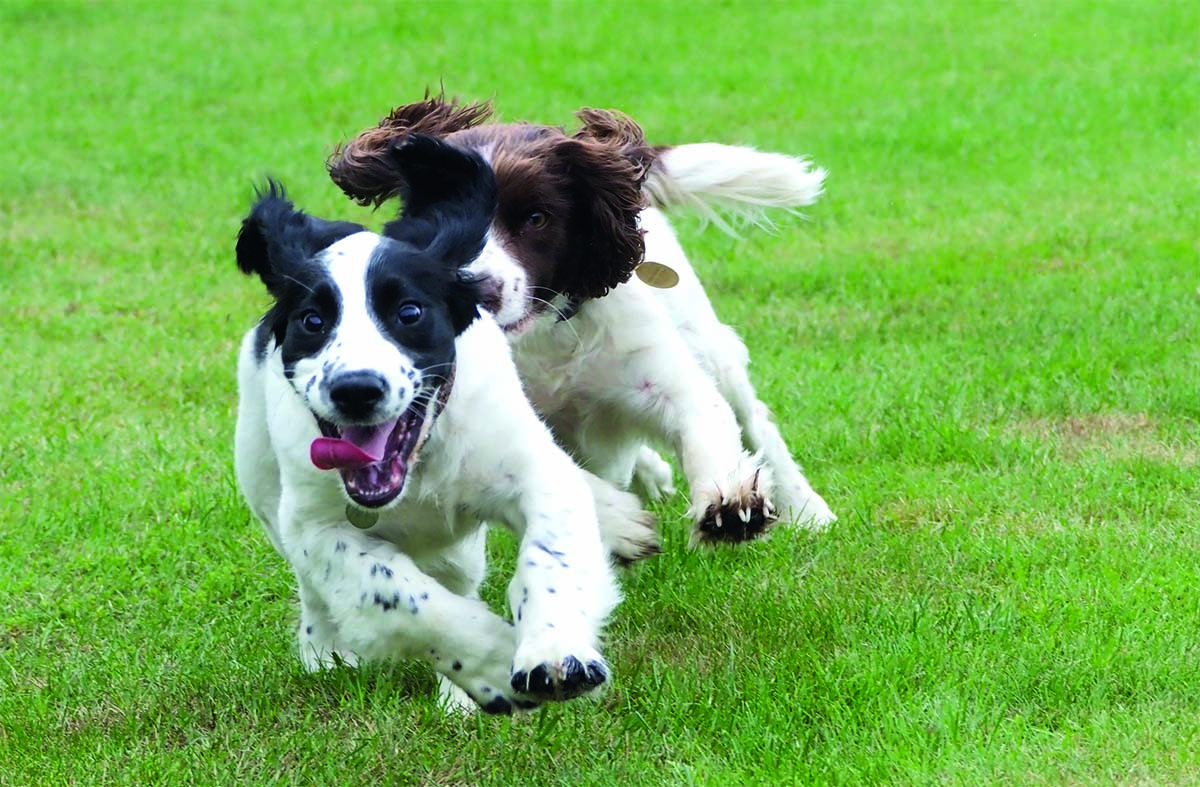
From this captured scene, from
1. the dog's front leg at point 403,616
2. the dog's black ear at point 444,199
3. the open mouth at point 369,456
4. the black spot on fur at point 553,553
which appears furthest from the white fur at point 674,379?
the open mouth at point 369,456

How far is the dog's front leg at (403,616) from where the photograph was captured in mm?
3410

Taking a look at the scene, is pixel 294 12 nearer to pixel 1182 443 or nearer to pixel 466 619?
pixel 1182 443

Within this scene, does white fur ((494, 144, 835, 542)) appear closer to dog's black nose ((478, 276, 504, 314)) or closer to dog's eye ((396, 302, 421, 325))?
dog's black nose ((478, 276, 504, 314))

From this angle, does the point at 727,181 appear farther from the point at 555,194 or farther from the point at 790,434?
the point at 790,434

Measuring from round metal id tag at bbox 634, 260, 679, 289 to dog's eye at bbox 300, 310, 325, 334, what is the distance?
5.20 feet

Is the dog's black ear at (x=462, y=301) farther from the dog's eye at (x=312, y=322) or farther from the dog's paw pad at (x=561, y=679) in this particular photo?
the dog's paw pad at (x=561, y=679)

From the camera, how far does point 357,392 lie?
3127 millimetres

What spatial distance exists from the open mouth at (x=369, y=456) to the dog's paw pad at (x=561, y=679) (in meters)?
0.43

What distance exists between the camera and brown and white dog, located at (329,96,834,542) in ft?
14.4

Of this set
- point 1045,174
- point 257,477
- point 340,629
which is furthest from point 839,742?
point 1045,174

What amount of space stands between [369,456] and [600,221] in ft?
5.22

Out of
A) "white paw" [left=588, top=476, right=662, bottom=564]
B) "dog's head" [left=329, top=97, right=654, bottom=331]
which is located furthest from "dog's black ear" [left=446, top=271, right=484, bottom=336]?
"white paw" [left=588, top=476, right=662, bottom=564]

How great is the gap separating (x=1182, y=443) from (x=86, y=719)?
12.0ft

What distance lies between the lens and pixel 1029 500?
5.09m
